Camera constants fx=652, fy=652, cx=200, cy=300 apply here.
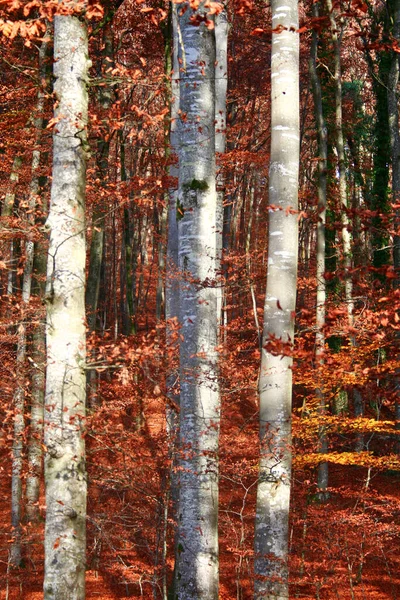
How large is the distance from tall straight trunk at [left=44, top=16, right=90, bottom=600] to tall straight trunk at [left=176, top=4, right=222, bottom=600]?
3.94 feet

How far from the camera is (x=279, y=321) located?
6434 millimetres

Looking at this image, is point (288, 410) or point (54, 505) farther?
point (288, 410)

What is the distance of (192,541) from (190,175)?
3.23 meters

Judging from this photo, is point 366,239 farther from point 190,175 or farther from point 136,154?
point 190,175

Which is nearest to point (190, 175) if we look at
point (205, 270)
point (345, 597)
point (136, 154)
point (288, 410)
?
point (205, 270)

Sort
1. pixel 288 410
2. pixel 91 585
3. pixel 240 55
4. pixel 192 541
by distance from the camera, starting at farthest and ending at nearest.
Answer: pixel 240 55 → pixel 91 585 → pixel 288 410 → pixel 192 541

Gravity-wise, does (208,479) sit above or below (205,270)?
below

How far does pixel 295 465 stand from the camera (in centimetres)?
1217

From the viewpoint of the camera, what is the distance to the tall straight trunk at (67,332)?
4316 mm

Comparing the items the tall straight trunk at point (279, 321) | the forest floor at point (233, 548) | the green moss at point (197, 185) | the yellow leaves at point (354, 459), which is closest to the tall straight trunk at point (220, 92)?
the tall straight trunk at point (279, 321)

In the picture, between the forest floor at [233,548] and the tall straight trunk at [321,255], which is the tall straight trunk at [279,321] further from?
the tall straight trunk at [321,255]

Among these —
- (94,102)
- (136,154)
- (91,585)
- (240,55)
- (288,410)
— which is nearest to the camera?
(288,410)

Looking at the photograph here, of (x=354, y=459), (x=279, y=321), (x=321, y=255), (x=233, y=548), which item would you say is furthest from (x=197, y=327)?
(x=321, y=255)

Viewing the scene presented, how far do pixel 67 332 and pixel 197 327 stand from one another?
164 cm
